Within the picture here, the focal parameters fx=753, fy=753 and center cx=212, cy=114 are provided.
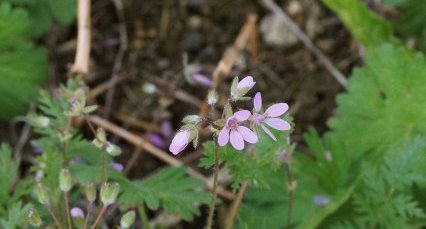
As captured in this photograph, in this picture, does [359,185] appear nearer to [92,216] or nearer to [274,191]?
[274,191]

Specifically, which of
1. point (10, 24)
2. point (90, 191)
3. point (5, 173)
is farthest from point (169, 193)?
point (10, 24)

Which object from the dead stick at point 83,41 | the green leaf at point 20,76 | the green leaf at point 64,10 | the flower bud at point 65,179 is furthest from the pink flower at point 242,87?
the green leaf at point 64,10

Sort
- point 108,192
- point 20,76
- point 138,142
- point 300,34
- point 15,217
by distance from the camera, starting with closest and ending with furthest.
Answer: point 108,192 < point 15,217 < point 20,76 < point 138,142 < point 300,34

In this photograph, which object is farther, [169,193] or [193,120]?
[169,193]

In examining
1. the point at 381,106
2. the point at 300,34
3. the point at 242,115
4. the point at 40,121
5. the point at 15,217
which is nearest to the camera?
the point at 242,115

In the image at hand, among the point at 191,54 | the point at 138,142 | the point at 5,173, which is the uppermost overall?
the point at 191,54

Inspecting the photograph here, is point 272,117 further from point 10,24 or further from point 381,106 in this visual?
point 10,24
